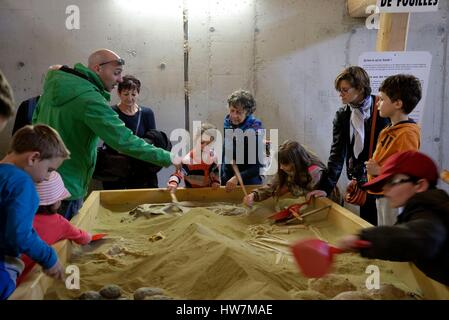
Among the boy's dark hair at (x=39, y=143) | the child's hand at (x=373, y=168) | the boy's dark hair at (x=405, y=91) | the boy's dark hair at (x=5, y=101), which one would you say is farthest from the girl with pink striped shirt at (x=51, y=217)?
the boy's dark hair at (x=405, y=91)

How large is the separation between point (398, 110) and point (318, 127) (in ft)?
7.50

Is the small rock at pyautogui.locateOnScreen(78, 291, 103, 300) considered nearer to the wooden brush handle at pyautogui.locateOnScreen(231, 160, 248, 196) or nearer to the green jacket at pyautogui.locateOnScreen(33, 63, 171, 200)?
the green jacket at pyautogui.locateOnScreen(33, 63, 171, 200)

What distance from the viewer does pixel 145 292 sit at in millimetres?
1583

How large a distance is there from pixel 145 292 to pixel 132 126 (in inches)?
87.1

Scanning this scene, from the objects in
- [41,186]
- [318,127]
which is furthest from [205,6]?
[41,186]

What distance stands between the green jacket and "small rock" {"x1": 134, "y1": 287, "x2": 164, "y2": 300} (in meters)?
1.14

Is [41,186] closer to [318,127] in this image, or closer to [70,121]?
[70,121]

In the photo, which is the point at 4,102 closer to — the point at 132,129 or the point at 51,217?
the point at 51,217

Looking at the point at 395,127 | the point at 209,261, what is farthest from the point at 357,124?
the point at 209,261

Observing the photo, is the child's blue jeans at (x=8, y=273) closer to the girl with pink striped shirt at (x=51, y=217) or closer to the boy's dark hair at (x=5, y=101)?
the girl with pink striped shirt at (x=51, y=217)

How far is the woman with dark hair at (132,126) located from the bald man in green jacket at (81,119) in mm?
819

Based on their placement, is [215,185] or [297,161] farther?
[215,185]

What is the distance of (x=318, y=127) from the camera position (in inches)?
186

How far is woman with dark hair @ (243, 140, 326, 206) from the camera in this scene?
279 centimetres
